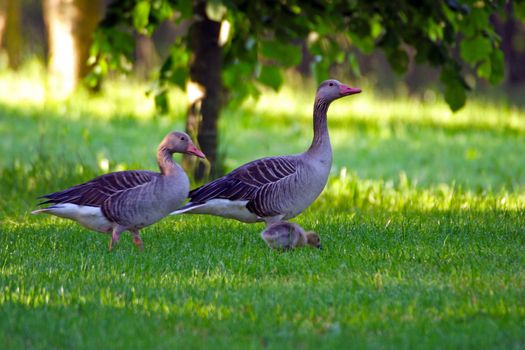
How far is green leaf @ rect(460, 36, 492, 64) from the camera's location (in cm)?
1012

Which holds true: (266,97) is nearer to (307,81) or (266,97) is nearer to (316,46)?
(307,81)

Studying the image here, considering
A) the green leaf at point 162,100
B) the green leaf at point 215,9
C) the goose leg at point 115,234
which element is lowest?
the goose leg at point 115,234

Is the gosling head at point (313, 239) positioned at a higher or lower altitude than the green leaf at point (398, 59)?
lower

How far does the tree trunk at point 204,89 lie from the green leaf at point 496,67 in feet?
10.9

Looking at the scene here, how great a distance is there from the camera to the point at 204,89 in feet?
37.7

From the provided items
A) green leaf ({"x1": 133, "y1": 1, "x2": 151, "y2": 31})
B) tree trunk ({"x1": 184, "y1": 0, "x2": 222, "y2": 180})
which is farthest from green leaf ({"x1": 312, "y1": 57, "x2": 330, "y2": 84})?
green leaf ({"x1": 133, "y1": 1, "x2": 151, "y2": 31})

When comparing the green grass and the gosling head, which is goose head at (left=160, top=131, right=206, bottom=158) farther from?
the gosling head

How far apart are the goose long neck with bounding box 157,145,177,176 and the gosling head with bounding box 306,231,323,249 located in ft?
4.04

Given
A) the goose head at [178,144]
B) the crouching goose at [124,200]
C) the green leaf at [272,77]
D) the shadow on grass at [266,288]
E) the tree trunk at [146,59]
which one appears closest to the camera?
the shadow on grass at [266,288]

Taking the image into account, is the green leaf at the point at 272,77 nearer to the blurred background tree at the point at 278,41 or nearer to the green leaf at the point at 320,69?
the blurred background tree at the point at 278,41

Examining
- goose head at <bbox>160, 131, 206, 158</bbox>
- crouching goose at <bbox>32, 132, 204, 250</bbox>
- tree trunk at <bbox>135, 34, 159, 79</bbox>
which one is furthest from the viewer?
tree trunk at <bbox>135, 34, 159, 79</bbox>

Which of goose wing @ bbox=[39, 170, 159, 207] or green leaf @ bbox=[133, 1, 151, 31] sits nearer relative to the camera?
goose wing @ bbox=[39, 170, 159, 207]

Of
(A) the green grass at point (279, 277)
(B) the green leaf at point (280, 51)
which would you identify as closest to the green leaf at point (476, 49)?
(A) the green grass at point (279, 277)

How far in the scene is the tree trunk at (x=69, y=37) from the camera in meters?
19.6
